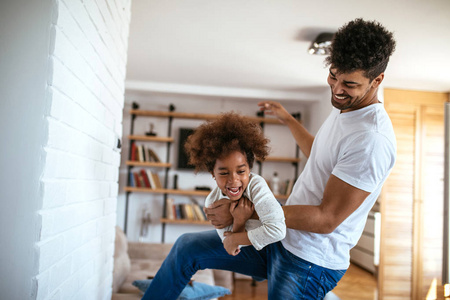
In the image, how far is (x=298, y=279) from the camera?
1.34 meters

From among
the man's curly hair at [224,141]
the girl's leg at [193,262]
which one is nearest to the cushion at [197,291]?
the girl's leg at [193,262]

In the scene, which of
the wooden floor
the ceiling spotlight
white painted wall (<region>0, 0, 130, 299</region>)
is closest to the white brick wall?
white painted wall (<region>0, 0, 130, 299</region>)

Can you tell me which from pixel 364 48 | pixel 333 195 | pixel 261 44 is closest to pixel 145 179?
pixel 261 44

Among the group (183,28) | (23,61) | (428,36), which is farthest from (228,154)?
(428,36)

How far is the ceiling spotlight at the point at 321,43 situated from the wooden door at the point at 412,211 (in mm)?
1740

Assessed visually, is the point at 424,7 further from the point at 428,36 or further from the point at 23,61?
the point at 23,61

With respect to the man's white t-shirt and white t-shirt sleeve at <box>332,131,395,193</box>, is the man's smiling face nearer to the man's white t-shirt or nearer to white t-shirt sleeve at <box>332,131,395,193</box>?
the man's white t-shirt

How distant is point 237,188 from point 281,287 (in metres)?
0.40

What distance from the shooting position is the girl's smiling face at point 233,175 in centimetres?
141

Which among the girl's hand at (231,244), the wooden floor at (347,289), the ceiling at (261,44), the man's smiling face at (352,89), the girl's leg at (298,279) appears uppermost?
the ceiling at (261,44)

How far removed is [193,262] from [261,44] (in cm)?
248

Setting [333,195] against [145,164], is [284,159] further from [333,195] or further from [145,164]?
[333,195]

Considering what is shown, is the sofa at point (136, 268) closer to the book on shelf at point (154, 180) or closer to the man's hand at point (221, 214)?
the man's hand at point (221, 214)

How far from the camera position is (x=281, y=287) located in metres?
1.36
